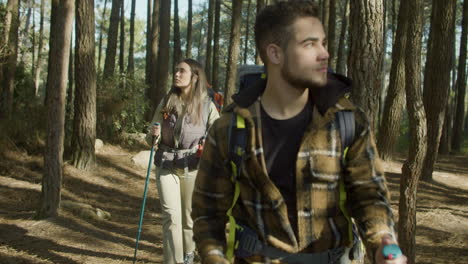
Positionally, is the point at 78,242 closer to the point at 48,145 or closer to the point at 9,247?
the point at 9,247

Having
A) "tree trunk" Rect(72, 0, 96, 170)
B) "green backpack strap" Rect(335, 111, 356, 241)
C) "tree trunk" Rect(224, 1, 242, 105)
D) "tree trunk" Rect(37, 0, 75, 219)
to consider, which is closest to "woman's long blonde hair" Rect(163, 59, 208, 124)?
"tree trunk" Rect(37, 0, 75, 219)

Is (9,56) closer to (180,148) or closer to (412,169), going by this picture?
(180,148)

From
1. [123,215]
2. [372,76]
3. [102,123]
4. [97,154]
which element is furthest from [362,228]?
[102,123]

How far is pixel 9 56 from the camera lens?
48.7ft

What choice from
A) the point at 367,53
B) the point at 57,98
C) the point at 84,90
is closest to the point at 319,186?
the point at 367,53

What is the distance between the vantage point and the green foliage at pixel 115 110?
Result: 15.2 meters

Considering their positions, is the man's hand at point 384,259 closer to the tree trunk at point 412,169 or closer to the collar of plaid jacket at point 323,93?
the collar of plaid jacket at point 323,93

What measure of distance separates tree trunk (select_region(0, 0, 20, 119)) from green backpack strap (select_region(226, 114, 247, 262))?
12421mm

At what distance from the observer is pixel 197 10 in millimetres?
53875

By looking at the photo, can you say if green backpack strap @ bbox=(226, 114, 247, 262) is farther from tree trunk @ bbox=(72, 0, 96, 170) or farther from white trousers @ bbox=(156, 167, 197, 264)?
tree trunk @ bbox=(72, 0, 96, 170)

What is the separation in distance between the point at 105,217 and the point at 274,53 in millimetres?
7066

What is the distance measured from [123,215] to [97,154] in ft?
15.2

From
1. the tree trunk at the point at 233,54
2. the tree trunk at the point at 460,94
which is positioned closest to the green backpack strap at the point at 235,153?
the tree trunk at the point at 233,54

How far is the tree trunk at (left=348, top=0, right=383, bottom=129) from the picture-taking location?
14.2 feet
